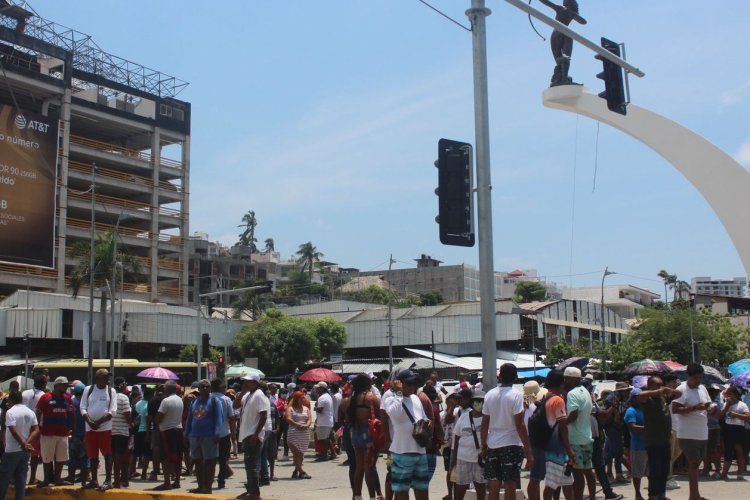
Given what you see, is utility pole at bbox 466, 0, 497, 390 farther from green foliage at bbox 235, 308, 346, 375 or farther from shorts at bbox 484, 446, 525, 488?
green foliage at bbox 235, 308, 346, 375

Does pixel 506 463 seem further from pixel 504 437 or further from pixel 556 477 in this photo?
pixel 556 477

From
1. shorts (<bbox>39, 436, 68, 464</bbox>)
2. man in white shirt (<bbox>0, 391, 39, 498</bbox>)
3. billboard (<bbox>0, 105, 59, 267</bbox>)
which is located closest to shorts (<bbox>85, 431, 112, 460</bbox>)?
shorts (<bbox>39, 436, 68, 464</bbox>)

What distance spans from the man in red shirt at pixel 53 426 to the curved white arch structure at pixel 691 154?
36.8ft

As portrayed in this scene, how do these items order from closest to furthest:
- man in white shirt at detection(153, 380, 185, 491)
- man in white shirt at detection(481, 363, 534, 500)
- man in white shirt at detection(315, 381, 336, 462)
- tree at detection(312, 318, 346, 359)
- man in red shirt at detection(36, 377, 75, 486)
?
man in white shirt at detection(481, 363, 534, 500), man in red shirt at detection(36, 377, 75, 486), man in white shirt at detection(153, 380, 185, 491), man in white shirt at detection(315, 381, 336, 462), tree at detection(312, 318, 346, 359)

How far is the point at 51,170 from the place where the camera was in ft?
160

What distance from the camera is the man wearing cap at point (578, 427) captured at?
978cm

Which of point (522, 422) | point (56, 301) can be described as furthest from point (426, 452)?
point (56, 301)

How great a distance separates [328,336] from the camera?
66.2 metres

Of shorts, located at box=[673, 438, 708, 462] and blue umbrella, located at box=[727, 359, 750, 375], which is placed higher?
blue umbrella, located at box=[727, 359, 750, 375]

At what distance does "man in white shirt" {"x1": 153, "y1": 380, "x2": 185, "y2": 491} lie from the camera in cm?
1332

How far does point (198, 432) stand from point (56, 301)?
5219 cm

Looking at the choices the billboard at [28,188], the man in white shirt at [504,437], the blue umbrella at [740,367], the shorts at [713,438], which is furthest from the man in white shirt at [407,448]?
the billboard at [28,188]

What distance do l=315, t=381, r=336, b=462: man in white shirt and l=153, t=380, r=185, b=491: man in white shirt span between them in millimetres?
4890

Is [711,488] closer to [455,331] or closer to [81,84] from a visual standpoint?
[455,331]
